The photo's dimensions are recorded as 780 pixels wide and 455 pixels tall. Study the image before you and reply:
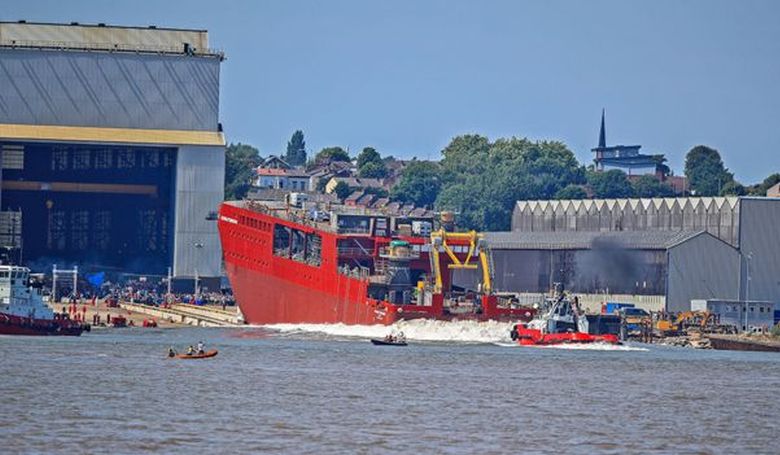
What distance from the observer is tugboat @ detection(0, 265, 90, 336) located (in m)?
98.9

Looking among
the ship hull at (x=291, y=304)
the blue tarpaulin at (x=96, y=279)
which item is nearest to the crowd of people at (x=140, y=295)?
the blue tarpaulin at (x=96, y=279)

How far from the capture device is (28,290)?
10006 centimetres

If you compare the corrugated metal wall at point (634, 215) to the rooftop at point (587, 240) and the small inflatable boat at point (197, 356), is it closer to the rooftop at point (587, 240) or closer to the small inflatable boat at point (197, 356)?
the rooftop at point (587, 240)

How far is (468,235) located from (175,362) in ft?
106

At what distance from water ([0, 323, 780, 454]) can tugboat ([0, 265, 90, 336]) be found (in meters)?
1.40

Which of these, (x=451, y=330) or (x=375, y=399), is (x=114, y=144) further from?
(x=375, y=399)

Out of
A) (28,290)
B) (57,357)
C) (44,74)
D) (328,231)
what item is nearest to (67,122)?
(44,74)

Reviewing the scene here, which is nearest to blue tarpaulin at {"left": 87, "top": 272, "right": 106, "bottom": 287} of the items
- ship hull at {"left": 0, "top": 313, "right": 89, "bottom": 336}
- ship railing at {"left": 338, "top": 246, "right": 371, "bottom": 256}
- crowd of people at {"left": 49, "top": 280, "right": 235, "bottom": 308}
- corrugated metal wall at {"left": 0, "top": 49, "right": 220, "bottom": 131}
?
crowd of people at {"left": 49, "top": 280, "right": 235, "bottom": 308}

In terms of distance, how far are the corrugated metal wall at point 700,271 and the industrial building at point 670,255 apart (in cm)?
7

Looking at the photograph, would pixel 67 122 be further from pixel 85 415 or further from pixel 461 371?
pixel 85 415

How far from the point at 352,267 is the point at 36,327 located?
21503 mm

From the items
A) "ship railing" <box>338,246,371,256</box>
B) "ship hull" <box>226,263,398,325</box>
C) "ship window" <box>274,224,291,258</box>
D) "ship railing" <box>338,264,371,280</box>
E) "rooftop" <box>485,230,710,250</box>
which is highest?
"rooftop" <box>485,230,710,250</box>

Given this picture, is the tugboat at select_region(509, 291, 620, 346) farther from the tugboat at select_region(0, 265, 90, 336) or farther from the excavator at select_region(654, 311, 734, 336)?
the excavator at select_region(654, 311, 734, 336)

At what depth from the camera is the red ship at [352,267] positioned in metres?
108
